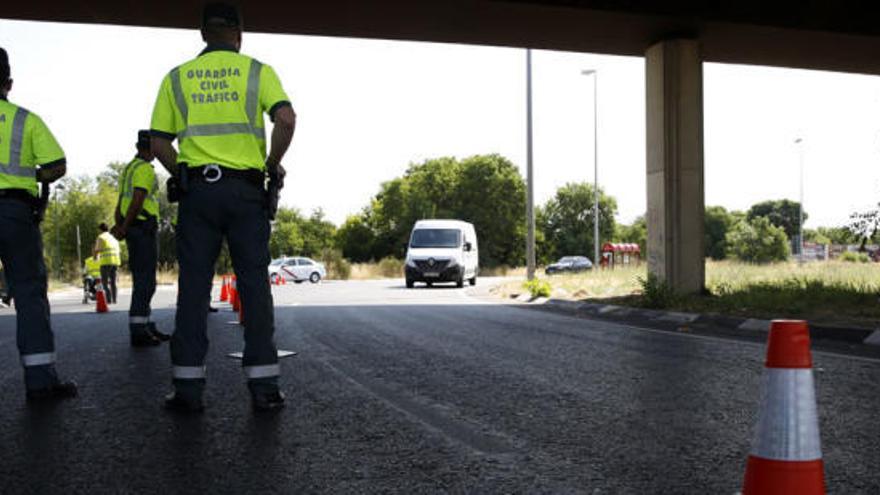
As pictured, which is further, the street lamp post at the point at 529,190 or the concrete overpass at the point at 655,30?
the street lamp post at the point at 529,190

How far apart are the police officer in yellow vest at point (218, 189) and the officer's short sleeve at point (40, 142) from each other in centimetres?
108

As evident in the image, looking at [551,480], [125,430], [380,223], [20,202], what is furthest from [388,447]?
[380,223]

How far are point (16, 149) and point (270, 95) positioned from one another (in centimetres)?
181

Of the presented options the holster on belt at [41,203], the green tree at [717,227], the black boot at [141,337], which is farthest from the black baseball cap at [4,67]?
the green tree at [717,227]

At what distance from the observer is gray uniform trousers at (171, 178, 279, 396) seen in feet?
13.9

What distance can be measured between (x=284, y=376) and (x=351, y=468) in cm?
245

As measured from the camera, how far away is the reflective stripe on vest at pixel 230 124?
14.1ft

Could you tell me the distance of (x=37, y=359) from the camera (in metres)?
4.76

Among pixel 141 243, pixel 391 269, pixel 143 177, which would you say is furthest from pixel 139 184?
pixel 391 269

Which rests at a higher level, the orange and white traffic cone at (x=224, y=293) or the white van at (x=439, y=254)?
the white van at (x=439, y=254)

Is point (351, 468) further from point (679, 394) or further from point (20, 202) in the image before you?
point (20, 202)

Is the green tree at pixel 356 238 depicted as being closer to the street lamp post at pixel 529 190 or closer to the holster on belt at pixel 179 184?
the street lamp post at pixel 529 190

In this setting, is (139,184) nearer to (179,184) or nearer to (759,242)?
(179,184)

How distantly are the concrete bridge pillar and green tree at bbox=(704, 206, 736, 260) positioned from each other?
398ft
